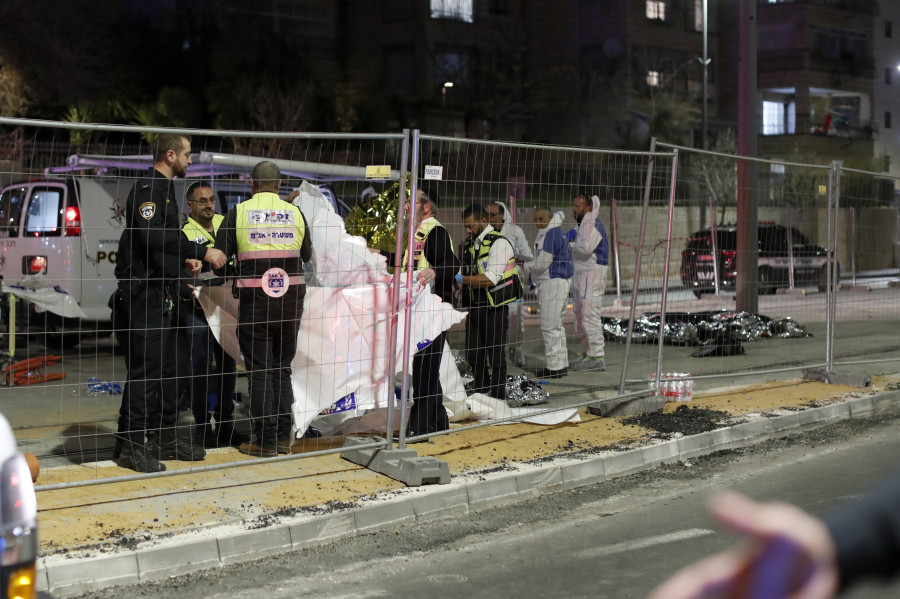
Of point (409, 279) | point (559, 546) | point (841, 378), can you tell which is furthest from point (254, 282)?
point (841, 378)

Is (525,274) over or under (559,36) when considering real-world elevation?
under

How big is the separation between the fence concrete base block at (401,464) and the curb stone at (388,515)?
0.40ft

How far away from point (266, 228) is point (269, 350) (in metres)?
0.90

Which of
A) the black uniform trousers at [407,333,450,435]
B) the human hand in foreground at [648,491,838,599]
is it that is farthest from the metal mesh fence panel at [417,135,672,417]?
the human hand in foreground at [648,491,838,599]

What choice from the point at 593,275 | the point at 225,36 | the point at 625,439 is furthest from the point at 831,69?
the point at 625,439

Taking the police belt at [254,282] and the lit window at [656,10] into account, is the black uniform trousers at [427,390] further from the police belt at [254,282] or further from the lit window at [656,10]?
the lit window at [656,10]

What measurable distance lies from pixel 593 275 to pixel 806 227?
7408mm

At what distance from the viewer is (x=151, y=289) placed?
23.8 feet

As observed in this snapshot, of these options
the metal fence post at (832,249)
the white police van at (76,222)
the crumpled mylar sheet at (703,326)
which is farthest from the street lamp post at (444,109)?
the metal fence post at (832,249)

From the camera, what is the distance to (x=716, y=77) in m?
54.0

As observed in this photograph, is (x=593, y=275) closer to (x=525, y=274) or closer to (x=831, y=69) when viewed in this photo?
(x=525, y=274)

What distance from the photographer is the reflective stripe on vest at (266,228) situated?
7.48 meters

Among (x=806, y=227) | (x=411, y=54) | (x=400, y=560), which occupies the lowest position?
(x=400, y=560)

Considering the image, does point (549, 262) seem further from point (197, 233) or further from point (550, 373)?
point (197, 233)
